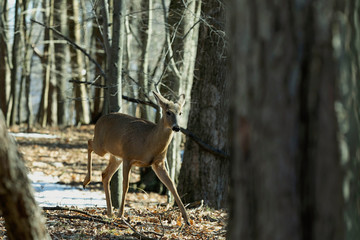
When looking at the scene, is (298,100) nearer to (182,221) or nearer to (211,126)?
(182,221)

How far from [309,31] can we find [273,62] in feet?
0.64

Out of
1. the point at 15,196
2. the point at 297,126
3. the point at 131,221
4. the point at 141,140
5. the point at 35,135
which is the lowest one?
the point at 131,221

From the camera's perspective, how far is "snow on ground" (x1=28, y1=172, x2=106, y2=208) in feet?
37.1

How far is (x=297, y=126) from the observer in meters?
2.28

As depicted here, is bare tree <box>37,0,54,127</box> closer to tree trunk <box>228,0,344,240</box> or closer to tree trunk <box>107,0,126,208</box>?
tree trunk <box>107,0,126,208</box>

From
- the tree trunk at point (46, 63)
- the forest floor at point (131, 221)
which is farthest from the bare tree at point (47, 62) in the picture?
the forest floor at point (131, 221)

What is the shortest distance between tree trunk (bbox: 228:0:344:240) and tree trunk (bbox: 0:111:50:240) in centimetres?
170

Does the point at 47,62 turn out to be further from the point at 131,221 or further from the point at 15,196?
the point at 15,196

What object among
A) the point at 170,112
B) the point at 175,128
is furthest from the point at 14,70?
the point at 175,128

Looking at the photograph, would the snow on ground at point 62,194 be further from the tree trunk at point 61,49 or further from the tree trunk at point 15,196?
the tree trunk at point 61,49

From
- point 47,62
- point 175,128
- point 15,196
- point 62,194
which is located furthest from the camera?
point 47,62

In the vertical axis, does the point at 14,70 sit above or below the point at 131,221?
above

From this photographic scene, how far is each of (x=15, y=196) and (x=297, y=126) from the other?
1926 mm

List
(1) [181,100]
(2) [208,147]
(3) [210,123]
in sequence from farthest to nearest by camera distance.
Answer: (3) [210,123], (2) [208,147], (1) [181,100]
